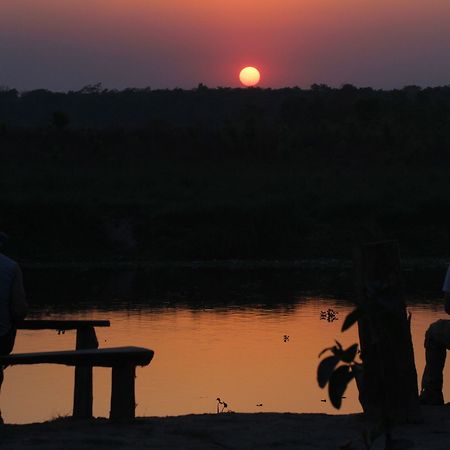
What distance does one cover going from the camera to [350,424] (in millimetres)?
7750

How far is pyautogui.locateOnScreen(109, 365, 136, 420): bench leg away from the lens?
775cm

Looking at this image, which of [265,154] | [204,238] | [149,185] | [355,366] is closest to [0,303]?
[355,366]

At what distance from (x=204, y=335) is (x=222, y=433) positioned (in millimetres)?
7327

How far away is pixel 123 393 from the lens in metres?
7.76

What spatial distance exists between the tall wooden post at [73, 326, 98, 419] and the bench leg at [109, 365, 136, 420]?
67 centimetres

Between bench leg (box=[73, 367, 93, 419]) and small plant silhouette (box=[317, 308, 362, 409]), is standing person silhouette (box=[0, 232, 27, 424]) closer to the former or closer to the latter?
bench leg (box=[73, 367, 93, 419])

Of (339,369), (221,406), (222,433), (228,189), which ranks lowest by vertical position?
(221,406)

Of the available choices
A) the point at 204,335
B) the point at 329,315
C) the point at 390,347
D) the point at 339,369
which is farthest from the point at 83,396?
the point at 329,315

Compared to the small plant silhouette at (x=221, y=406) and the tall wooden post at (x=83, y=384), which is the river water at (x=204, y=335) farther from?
the tall wooden post at (x=83, y=384)

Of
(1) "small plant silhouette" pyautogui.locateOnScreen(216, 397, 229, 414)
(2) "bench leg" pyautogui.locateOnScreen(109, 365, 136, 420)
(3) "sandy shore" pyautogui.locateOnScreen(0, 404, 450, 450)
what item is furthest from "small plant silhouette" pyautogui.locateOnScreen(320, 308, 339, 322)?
(2) "bench leg" pyautogui.locateOnScreen(109, 365, 136, 420)

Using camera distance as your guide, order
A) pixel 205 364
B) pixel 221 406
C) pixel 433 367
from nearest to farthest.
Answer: pixel 433 367 < pixel 221 406 < pixel 205 364

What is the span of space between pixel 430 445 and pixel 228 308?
11.4 m

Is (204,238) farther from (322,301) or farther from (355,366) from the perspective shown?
(355,366)

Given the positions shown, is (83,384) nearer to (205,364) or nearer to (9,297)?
(9,297)
